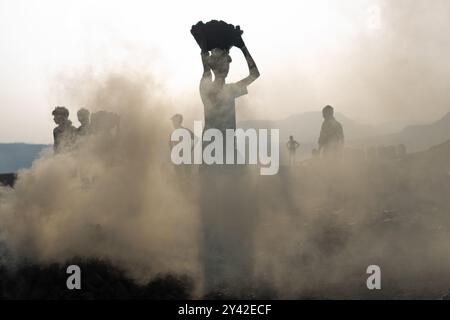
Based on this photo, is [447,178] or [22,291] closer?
[22,291]

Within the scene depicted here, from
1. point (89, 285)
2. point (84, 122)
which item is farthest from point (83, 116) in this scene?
point (89, 285)

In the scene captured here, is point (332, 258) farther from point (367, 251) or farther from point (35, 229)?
point (35, 229)

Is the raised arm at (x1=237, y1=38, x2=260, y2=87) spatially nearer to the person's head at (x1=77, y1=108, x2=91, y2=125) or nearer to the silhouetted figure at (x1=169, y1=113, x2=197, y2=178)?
the silhouetted figure at (x1=169, y1=113, x2=197, y2=178)

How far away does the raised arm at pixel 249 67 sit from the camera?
13125mm

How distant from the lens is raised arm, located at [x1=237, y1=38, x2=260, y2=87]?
43.1 feet

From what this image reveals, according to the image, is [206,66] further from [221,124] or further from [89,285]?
Answer: [89,285]

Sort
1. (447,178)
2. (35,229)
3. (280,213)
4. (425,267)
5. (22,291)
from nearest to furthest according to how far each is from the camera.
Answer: (425,267) → (22,291) → (35,229) → (280,213) → (447,178)

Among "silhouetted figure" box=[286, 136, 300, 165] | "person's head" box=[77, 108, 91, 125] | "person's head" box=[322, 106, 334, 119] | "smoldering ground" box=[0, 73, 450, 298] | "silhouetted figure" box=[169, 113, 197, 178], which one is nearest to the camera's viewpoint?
"smoldering ground" box=[0, 73, 450, 298]

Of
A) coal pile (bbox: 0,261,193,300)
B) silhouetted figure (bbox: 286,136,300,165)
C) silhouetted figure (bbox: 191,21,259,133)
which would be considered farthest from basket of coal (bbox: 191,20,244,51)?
silhouetted figure (bbox: 286,136,300,165)

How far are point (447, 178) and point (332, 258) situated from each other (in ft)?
19.2

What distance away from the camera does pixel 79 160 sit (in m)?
14.6

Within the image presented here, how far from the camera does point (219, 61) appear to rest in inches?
516

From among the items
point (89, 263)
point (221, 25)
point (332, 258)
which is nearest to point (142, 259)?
point (89, 263)

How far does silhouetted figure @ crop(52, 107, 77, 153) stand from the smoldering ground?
1.46ft
